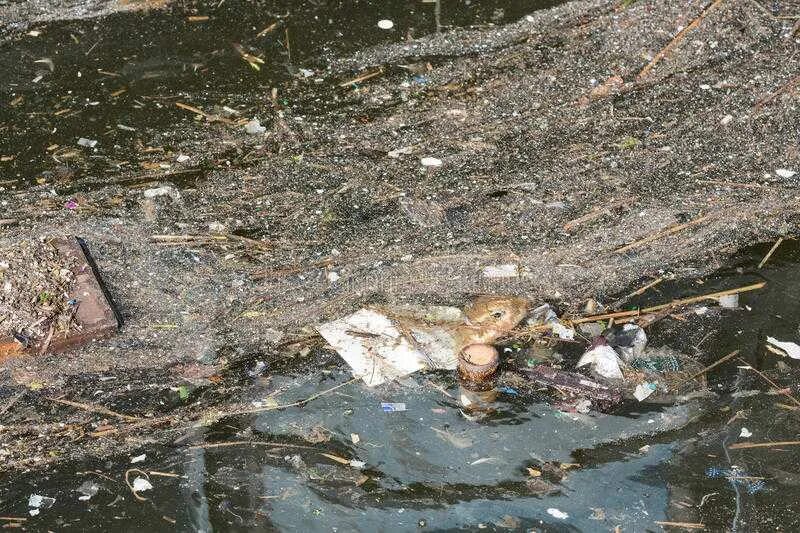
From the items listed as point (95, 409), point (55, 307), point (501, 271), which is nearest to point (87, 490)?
point (95, 409)

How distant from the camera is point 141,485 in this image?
351 cm

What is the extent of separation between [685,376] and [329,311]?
5.42ft

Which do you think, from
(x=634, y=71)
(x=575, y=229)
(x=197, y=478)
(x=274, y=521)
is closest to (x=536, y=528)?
(x=274, y=521)

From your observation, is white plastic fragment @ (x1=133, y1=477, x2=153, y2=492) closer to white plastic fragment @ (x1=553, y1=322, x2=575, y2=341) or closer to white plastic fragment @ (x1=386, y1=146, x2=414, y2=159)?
white plastic fragment @ (x1=553, y1=322, x2=575, y2=341)

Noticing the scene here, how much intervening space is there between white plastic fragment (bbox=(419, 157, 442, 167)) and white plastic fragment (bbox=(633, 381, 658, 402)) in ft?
6.14

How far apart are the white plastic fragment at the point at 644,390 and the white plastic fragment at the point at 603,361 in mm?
89

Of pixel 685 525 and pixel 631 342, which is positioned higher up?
pixel 631 342

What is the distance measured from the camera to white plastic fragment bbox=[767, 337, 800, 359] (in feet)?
13.4

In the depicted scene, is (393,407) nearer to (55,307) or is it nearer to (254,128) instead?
(55,307)

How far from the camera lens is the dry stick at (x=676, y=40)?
5.86 m

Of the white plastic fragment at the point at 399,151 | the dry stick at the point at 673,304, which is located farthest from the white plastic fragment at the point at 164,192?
the dry stick at the point at 673,304

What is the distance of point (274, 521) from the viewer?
338 cm

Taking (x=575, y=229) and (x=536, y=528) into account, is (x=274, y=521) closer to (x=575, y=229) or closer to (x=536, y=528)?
(x=536, y=528)

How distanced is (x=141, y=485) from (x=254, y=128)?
2597 millimetres
